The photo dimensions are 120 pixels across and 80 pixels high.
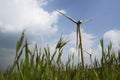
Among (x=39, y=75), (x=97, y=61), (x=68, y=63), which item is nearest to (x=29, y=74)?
(x=39, y=75)

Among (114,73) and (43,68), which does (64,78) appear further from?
(114,73)

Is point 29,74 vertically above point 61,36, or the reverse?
point 61,36

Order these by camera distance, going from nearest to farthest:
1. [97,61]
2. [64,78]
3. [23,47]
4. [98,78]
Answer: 1. [23,47]
2. [64,78]
3. [98,78]
4. [97,61]

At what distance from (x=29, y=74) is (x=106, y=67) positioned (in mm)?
1937

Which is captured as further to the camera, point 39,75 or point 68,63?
point 68,63

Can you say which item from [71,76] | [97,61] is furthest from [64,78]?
[97,61]

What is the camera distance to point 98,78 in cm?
358

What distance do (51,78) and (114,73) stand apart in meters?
1.53

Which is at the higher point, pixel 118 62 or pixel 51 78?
pixel 118 62

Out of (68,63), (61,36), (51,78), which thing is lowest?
(51,78)

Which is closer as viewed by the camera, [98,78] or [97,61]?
[98,78]

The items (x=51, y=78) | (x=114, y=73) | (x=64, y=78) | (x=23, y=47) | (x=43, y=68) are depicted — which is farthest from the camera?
(x=114, y=73)

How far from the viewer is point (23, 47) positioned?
2.08 m

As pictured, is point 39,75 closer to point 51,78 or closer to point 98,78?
point 51,78
